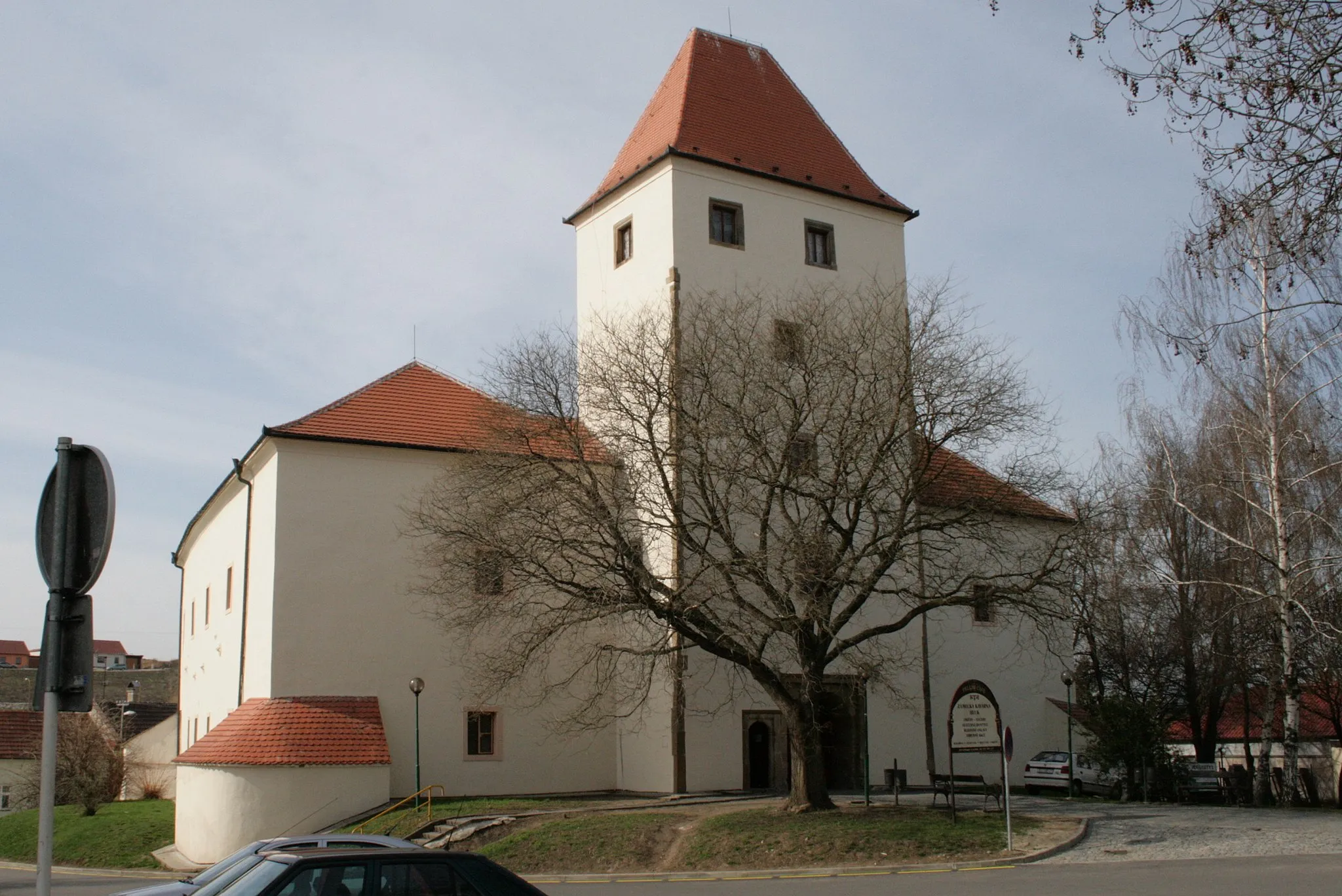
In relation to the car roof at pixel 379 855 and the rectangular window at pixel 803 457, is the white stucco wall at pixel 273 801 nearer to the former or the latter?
the rectangular window at pixel 803 457

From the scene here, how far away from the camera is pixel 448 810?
24859 millimetres

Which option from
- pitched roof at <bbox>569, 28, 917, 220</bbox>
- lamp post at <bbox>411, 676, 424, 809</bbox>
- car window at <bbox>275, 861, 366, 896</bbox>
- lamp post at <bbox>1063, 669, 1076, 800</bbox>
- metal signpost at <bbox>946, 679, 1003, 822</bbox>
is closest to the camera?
car window at <bbox>275, 861, 366, 896</bbox>

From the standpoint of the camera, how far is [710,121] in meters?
32.4

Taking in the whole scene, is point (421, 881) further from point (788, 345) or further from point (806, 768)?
point (788, 345)

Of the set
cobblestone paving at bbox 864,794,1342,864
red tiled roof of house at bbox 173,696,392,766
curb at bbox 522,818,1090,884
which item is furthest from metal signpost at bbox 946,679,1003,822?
red tiled roof of house at bbox 173,696,392,766

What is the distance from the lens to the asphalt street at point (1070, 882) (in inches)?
593

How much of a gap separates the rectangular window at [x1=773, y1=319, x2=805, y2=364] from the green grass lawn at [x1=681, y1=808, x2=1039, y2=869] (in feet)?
28.7

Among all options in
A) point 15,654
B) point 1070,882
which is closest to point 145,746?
point 1070,882

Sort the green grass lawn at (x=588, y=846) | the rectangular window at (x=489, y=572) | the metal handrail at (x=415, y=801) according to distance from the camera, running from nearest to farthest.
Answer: the green grass lawn at (x=588, y=846) → the rectangular window at (x=489, y=572) → the metal handrail at (x=415, y=801)

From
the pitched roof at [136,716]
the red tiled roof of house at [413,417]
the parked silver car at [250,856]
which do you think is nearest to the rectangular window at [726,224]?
the red tiled roof of house at [413,417]

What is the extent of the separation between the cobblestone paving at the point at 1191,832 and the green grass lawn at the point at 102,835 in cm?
1834

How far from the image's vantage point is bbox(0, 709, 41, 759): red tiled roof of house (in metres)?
52.5

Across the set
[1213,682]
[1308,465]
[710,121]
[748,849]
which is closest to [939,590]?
[748,849]

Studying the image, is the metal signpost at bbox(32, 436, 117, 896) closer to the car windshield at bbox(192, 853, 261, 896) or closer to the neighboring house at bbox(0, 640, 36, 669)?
the car windshield at bbox(192, 853, 261, 896)
